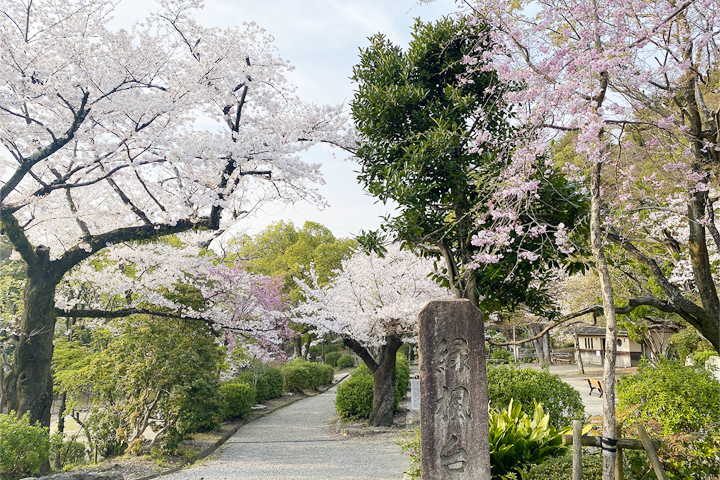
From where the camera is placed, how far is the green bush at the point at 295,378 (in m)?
17.7

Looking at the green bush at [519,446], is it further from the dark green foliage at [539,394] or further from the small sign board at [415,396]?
the small sign board at [415,396]

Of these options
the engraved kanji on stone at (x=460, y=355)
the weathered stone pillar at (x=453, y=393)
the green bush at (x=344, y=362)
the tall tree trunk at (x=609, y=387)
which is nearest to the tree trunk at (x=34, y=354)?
the weathered stone pillar at (x=453, y=393)

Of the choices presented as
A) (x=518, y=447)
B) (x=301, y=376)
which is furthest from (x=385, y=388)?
(x=301, y=376)

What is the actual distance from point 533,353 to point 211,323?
28.8 meters

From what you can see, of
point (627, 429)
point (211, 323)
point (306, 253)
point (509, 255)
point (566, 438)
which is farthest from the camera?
point (306, 253)

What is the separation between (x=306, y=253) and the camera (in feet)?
85.8

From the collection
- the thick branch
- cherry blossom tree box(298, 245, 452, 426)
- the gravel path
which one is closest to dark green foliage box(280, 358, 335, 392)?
the gravel path

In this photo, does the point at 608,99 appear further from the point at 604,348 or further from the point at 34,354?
the point at 604,348

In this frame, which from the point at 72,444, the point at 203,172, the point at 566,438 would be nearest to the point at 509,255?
the point at 566,438

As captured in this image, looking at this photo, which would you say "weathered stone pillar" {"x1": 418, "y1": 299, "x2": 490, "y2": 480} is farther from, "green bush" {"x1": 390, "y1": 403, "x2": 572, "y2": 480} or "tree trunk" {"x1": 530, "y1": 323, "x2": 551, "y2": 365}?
"tree trunk" {"x1": 530, "y1": 323, "x2": 551, "y2": 365}

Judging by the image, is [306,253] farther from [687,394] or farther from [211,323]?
[687,394]

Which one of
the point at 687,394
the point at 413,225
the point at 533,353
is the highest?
the point at 413,225

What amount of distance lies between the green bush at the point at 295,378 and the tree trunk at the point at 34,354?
10420 millimetres

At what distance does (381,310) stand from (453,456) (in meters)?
6.14
